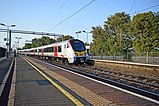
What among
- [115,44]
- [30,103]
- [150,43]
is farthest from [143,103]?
[115,44]

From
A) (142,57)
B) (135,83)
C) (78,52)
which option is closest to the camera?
(135,83)

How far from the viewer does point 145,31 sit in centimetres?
4191

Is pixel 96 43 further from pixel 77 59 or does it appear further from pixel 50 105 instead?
pixel 50 105

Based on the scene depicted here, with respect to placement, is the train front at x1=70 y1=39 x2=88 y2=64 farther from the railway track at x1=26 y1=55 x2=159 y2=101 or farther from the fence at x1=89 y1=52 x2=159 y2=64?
the railway track at x1=26 y1=55 x2=159 y2=101

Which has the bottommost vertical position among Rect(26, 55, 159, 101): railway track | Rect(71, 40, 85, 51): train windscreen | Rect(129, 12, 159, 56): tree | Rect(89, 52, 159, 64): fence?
Rect(26, 55, 159, 101): railway track

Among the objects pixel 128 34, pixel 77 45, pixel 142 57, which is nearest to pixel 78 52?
pixel 77 45

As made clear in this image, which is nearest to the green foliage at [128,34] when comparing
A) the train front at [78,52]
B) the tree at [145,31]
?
the tree at [145,31]

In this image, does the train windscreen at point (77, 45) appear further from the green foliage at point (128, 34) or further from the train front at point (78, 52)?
the green foliage at point (128, 34)

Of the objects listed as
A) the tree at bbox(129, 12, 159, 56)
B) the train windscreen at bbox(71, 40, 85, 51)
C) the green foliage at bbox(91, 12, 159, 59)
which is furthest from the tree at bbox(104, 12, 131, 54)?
the train windscreen at bbox(71, 40, 85, 51)

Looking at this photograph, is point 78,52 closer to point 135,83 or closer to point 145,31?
point 135,83

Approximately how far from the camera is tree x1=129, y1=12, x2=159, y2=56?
39.8 metres

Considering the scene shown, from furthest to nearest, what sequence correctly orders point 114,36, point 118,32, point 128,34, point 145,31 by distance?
point 114,36, point 118,32, point 128,34, point 145,31

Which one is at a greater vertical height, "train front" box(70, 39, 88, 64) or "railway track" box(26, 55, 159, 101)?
"train front" box(70, 39, 88, 64)

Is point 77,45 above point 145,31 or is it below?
below
